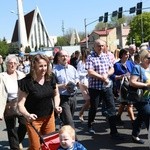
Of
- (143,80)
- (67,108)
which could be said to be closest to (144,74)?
(143,80)

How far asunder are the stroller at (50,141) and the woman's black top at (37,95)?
14.6 inches

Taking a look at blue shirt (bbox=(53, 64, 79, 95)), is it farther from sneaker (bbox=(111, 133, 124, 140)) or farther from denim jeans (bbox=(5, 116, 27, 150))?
sneaker (bbox=(111, 133, 124, 140))

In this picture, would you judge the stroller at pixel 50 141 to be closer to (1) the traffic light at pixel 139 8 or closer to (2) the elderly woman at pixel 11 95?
(2) the elderly woman at pixel 11 95

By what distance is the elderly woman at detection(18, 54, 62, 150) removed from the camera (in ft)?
16.6

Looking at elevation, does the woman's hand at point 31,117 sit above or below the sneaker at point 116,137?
above

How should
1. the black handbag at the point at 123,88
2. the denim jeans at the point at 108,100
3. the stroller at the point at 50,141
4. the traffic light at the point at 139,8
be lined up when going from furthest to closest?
the traffic light at the point at 139,8 → the black handbag at the point at 123,88 → the denim jeans at the point at 108,100 → the stroller at the point at 50,141

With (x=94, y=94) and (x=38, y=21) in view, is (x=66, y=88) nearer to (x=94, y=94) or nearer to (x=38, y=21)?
(x=94, y=94)

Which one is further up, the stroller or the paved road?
the stroller

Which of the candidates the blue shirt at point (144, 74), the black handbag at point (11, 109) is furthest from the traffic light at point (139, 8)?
the black handbag at point (11, 109)

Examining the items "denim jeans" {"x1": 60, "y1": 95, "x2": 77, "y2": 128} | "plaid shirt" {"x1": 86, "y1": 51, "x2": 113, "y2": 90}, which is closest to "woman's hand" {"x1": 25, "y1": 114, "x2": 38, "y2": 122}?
"denim jeans" {"x1": 60, "y1": 95, "x2": 77, "y2": 128}

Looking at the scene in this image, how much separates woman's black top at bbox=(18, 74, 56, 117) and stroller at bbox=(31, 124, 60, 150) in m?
0.37

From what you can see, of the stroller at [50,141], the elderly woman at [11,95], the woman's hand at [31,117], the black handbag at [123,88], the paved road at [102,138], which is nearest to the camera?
the stroller at [50,141]

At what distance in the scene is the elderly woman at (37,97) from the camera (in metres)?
5.07

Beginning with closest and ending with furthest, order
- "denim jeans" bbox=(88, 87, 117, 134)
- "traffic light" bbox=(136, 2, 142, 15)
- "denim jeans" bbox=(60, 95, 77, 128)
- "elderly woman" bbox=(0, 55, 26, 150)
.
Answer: "elderly woman" bbox=(0, 55, 26, 150) → "denim jeans" bbox=(60, 95, 77, 128) → "denim jeans" bbox=(88, 87, 117, 134) → "traffic light" bbox=(136, 2, 142, 15)
